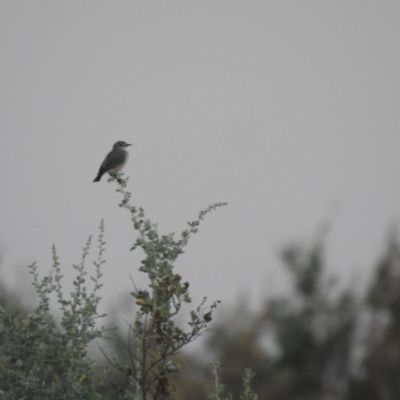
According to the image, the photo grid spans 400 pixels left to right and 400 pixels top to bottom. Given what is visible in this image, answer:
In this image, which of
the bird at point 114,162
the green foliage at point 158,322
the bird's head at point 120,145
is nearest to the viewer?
the green foliage at point 158,322

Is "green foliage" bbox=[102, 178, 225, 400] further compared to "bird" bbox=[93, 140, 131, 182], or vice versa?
"bird" bbox=[93, 140, 131, 182]

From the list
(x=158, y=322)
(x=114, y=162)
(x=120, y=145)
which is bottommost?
(x=158, y=322)

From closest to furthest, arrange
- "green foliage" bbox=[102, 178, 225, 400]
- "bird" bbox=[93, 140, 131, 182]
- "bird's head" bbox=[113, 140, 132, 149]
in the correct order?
"green foliage" bbox=[102, 178, 225, 400] → "bird" bbox=[93, 140, 131, 182] → "bird's head" bbox=[113, 140, 132, 149]

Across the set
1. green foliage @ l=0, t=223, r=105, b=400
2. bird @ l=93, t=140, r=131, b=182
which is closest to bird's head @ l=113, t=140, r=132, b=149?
bird @ l=93, t=140, r=131, b=182

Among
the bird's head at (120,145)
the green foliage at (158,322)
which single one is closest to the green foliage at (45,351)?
the green foliage at (158,322)

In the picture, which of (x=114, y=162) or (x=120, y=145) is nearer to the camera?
(x=114, y=162)

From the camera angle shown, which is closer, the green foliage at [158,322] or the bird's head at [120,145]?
the green foliage at [158,322]

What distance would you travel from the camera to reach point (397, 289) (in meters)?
24.2

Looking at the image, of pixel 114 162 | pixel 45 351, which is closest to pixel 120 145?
pixel 114 162

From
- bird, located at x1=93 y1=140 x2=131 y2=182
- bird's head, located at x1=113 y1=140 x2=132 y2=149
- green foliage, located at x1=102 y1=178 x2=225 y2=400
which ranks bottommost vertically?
green foliage, located at x1=102 y1=178 x2=225 y2=400

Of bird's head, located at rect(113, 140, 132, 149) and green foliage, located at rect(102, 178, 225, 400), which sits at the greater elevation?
bird's head, located at rect(113, 140, 132, 149)

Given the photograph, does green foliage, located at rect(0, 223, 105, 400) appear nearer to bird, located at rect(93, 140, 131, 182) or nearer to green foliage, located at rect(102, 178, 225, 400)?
green foliage, located at rect(102, 178, 225, 400)

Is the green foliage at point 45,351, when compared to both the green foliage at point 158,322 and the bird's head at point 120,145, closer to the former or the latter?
the green foliage at point 158,322

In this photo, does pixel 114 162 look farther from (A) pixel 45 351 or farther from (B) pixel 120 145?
(A) pixel 45 351
